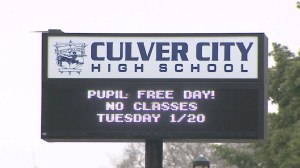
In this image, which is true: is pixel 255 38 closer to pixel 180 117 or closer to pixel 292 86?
pixel 180 117

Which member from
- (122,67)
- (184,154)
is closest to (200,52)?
(122,67)

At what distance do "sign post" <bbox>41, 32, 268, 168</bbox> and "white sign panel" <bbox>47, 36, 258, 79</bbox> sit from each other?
16 mm

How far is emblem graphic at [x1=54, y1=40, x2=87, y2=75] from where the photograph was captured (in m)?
25.1

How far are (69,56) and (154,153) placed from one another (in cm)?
210

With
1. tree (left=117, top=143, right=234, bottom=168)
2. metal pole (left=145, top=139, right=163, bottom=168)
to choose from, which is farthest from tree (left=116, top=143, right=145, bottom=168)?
metal pole (left=145, top=139, right=163, bottom=168)

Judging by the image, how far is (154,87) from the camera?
24.7m

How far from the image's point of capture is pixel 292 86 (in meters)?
43.2

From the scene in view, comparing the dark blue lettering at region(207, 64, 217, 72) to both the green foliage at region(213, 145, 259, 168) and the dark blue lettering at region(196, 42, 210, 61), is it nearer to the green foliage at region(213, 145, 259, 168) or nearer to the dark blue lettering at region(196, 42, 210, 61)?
the dark blue lettering at region(196, 42, 210, 61)

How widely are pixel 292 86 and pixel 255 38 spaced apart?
60.2ft

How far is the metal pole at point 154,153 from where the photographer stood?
24945 millimetres

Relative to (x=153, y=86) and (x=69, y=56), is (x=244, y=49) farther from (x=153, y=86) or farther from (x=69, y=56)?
(x=69, y=56)

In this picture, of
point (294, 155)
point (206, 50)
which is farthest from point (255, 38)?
point (294, 155)

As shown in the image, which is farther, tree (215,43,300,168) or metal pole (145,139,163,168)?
tree (215,43,300,168)

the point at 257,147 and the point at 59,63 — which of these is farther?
the point at 257,147
